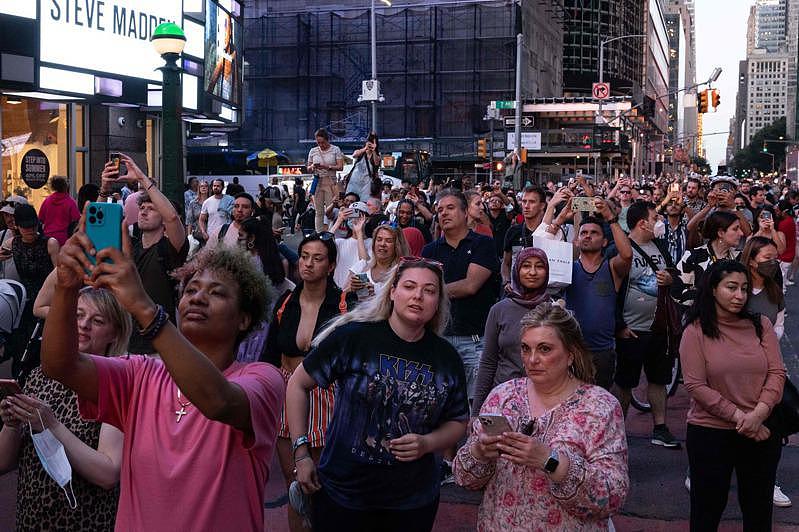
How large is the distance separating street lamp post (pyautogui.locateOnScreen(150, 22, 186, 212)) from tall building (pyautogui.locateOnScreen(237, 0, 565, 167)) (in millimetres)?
54637

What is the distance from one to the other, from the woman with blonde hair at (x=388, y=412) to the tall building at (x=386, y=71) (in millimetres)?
61348

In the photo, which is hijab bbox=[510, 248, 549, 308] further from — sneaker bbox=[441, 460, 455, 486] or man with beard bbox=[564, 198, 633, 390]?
sneaker bbox=[441, 460, 455, 486]

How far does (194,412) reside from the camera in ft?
9.45

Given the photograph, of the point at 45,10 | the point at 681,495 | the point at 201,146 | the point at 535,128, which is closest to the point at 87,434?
the point at 681,495

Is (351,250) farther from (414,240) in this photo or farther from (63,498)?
(63,498)

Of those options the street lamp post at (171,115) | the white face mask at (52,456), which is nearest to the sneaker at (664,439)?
the street lamp post at (171,115)

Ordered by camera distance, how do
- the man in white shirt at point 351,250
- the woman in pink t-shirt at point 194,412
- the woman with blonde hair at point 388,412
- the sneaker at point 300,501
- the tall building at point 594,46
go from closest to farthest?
1. the woman in pink t-shirt at point 194,412
2. the woman with blonde hair at point 388,412
3. the sneaker at point 300,501
4. the man in white shirt at point 351,250
5. the tall building at point 594,46

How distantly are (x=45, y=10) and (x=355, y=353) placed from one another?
57.8ft

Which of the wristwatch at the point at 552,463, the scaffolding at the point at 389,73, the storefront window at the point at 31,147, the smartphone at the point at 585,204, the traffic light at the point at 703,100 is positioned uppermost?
the scaffolding at the point at 389,73

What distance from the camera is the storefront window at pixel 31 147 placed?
20.8 metres

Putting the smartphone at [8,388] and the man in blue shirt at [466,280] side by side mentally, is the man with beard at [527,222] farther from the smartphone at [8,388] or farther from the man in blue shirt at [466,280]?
the smartphone at [8,388]

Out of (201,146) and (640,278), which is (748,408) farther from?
(201,146)

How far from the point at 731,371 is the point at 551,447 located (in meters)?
2.07

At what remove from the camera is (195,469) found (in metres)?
2.84
